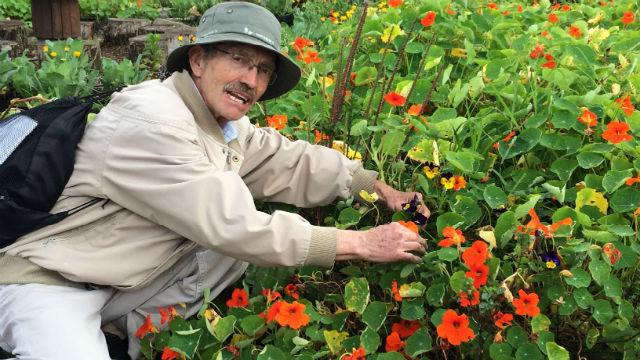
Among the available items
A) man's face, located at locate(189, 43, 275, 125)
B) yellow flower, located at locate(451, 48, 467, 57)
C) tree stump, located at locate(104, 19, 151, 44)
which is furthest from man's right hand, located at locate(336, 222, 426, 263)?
tree stump, located at locate(104, 19, 151, 44)

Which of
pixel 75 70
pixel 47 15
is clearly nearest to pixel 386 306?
pixel 75 70

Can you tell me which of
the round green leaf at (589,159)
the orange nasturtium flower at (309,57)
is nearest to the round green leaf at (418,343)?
the round green leaf at (589,159)

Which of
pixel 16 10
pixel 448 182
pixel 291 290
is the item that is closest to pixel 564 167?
pixel 448 182

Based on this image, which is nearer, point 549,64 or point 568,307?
point 568,307

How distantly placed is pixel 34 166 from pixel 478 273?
1276 millimetres

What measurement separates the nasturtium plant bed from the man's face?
48cm

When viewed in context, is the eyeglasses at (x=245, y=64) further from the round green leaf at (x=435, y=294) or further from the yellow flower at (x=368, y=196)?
the round green leaf at (x=435, y=294)

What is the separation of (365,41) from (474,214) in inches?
60.9

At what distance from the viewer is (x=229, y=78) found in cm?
214

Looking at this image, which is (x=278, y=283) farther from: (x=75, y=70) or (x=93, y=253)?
(x=75, y=70)

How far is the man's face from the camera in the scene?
2145mm

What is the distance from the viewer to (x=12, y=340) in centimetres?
202

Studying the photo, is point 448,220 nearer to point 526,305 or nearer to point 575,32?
point 526,305

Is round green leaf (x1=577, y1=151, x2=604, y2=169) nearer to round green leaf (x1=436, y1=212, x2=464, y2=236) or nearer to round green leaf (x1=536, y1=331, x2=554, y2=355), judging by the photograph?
round green leaf (x1=436, y1=212, x2=464, y2=236)
